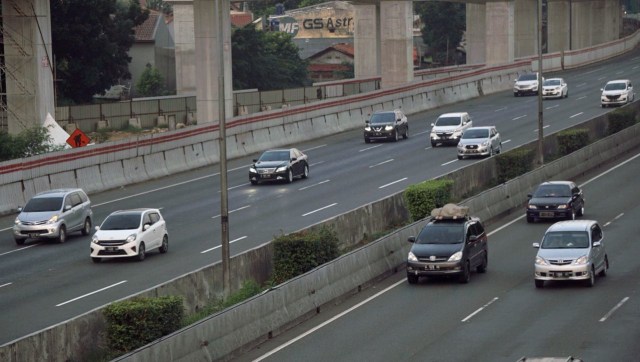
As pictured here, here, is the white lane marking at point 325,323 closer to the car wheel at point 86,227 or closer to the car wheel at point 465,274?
the car wheel at point 465,274

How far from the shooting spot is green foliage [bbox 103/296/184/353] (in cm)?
2202

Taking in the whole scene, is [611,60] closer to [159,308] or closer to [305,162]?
[305,162]

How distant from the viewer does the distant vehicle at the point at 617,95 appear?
245 ft

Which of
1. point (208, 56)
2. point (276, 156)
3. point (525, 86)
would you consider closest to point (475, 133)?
point (276, 156)

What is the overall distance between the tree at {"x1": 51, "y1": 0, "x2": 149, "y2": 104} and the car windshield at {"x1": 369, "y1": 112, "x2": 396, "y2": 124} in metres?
32.2

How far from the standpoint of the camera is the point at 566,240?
31141 mm

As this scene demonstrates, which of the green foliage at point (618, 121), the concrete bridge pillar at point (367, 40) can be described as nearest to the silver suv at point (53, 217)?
the green foliage at point (618, 121)

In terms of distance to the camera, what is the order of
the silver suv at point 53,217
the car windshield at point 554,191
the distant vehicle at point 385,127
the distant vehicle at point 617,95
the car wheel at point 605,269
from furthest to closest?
the distant vehicle at point 617,95
the distant vehicle at point 385,127
the car windshield at point 554,191
the silver suv at point 53,217
the car wheel at point 605,269

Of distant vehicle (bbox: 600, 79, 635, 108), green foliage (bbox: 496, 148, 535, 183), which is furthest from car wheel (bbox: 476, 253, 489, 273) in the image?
distant vehicle (bbox: 600, 79, 635, 108)

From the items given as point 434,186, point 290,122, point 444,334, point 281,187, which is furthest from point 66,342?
point 290,122

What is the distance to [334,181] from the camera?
51219 mm

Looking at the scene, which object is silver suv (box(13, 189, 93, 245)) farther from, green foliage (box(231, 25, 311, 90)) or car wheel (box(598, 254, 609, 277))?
green foliage (box(231, 25, 311, 90))

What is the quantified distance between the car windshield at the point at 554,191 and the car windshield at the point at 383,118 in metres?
23.1

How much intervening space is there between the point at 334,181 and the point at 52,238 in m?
15.4
